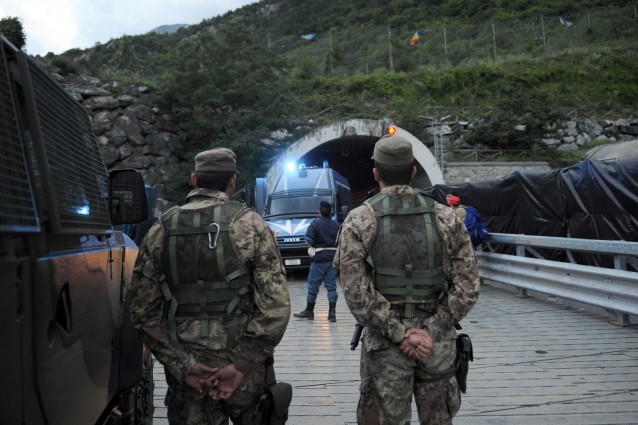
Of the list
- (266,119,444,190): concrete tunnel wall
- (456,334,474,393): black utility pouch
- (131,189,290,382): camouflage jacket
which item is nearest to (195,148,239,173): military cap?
(131,189,290,382): camouflage jacket

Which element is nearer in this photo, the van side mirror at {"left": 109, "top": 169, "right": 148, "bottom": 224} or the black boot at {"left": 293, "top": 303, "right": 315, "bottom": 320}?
the van side mirror at {"left": 109, "top": 169, "right": 148, "bottom": 224}

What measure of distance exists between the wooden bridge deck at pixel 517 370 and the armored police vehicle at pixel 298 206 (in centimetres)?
489

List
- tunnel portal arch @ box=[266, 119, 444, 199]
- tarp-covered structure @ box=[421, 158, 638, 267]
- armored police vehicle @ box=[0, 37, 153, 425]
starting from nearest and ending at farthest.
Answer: armored police vehicle @ box=[0, 37, 153, 425]
tarp-covered structure @ box=[421, 158, 638, 267]
tunnel portal arch @ box=[266, 119, 444, 199]

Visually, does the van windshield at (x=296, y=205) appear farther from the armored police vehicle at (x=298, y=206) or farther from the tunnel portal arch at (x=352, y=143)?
the tunnel portal arch at (x=352, y=143)

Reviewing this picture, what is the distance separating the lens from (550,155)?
→ 29609 mm

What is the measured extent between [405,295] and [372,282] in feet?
0.69

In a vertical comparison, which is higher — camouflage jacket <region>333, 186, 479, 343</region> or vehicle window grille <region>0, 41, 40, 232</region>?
vehicle window grille <region>0, 41, 40, 232</region>

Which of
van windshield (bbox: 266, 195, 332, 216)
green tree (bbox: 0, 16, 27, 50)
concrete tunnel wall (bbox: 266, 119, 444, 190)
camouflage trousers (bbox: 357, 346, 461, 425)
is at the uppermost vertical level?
concrete tunnel wall (bbox: 266, 119, 444, 190)

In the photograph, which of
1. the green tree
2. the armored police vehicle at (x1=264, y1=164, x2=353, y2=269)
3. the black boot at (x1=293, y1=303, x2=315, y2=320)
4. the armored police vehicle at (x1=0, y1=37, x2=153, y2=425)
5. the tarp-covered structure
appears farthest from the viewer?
the armored police vehicle at (x1=264, y1=164, x2=353, y2=269)

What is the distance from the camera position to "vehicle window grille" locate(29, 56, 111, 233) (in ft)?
7.13

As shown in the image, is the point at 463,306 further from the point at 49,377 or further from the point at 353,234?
the point at 49,377

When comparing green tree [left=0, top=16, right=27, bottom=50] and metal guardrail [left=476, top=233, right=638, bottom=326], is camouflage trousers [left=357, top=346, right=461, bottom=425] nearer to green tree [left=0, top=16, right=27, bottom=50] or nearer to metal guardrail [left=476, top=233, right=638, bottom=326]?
green tree [left=0, top=16, right=27, bottom=50]

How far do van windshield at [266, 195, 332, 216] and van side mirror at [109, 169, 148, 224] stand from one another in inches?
455

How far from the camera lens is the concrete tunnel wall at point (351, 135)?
2467cm
